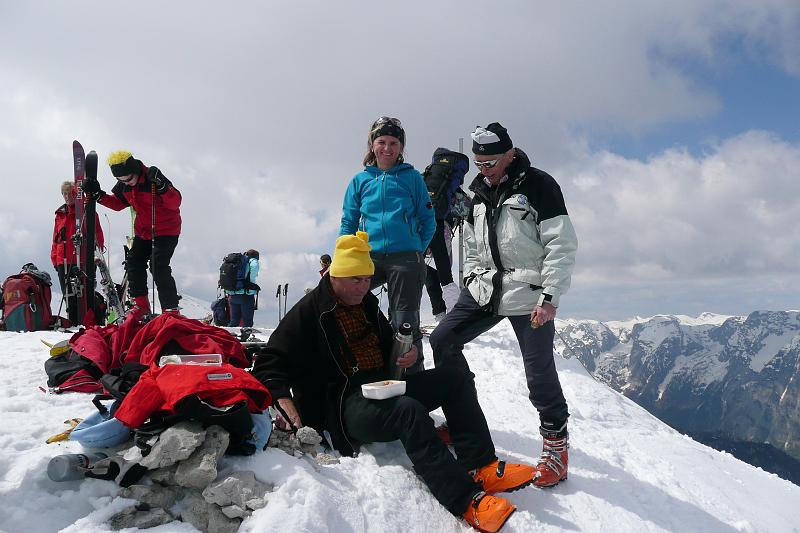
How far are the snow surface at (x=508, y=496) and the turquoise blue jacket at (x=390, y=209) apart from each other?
7.07ft

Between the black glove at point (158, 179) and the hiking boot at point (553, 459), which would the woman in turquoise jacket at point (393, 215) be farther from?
the black glove at point (158, 179)

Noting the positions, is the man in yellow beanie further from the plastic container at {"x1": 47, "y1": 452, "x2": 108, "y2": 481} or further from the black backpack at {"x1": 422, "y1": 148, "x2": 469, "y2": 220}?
the black backpack at {"x1": 422, "y1": 148, "x2": 469, "y2": 220}

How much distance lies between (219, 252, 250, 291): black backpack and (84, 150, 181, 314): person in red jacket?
164 inches

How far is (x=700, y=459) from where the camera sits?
5352 millimetres


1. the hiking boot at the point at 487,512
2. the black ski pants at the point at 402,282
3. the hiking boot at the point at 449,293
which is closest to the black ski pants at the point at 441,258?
the hiking boot at the point at 449,293

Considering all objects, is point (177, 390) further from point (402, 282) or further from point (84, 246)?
point (84, 246)

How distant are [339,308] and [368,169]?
192 centimetres

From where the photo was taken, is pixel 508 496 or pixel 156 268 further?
pixel 156 268

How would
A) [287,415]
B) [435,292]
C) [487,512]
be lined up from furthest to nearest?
1. [435,292]
2. [287,415]
3. [487,512]

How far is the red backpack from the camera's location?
9.09 meters

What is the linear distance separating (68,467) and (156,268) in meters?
5.73

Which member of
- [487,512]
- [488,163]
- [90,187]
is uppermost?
[90,187]

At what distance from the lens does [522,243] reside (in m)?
4.19

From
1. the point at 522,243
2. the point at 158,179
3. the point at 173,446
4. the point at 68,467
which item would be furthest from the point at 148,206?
the point at 522,243
